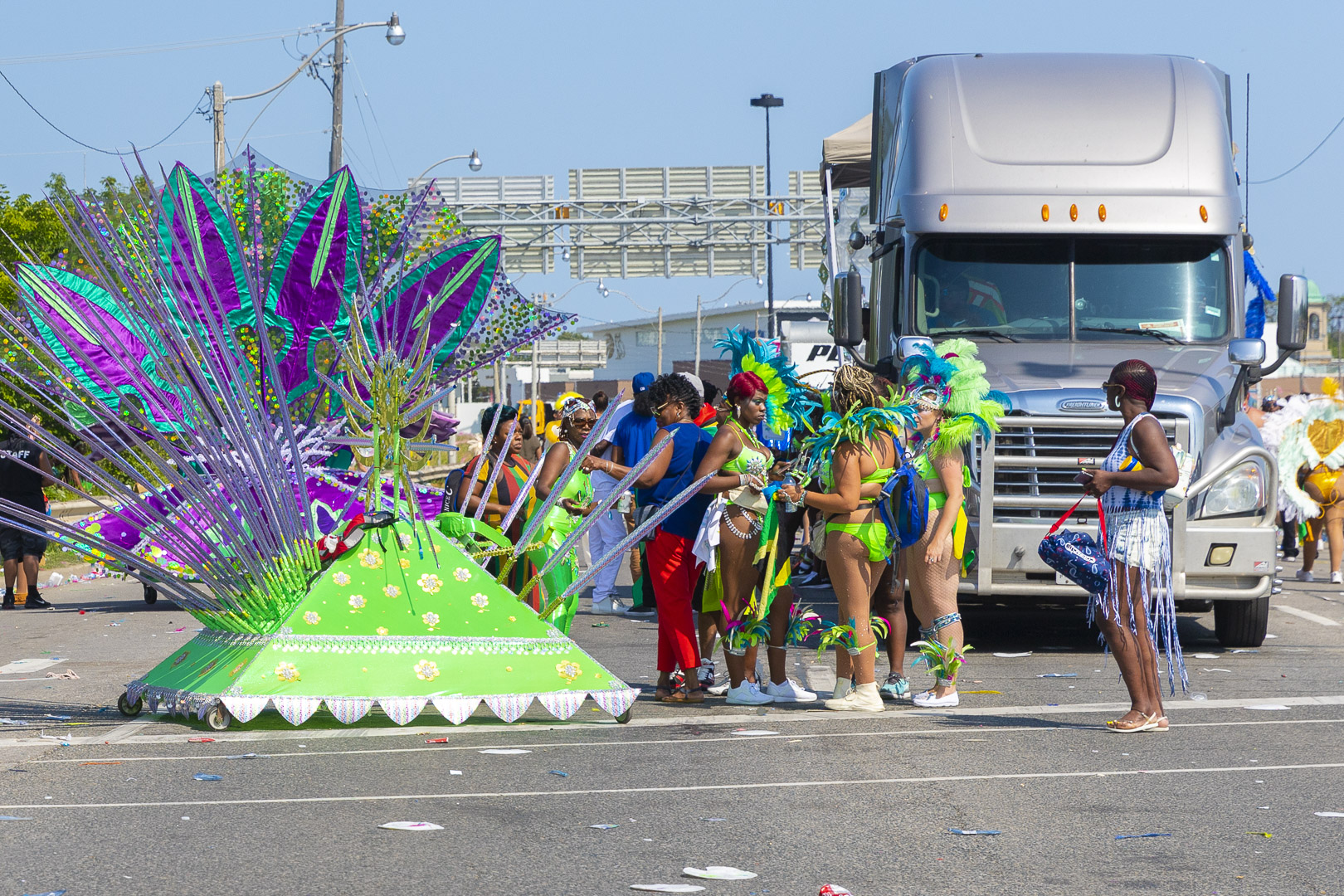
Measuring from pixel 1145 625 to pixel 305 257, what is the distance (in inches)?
211

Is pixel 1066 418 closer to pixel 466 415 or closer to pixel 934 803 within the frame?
pixel 934 803

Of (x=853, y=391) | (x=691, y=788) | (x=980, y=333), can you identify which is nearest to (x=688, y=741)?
(x=691, y=788)

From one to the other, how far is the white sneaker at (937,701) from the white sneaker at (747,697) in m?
0.81

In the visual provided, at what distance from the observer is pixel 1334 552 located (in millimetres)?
16312

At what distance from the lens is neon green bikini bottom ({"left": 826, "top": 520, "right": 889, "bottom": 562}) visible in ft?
26.8

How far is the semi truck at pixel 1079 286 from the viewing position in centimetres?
1023

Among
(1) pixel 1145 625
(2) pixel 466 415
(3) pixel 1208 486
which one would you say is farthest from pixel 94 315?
(2) pixel 466 415

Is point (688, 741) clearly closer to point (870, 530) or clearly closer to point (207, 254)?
point (870, 530)

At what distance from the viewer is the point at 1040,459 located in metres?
10.2

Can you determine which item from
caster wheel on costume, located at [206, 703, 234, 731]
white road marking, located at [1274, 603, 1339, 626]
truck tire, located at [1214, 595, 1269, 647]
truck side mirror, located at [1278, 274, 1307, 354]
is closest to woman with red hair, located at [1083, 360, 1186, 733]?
truck tire, located at [1214, 595, 1269, 647]

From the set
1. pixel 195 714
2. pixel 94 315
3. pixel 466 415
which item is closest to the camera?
pixel 195 714

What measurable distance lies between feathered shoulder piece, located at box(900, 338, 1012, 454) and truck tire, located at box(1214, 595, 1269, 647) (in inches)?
105

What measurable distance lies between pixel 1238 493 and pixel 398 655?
5.49 metres

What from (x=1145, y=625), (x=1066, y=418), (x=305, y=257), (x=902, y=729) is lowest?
(x=902, y=729)
